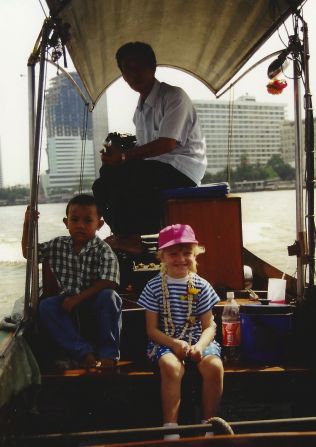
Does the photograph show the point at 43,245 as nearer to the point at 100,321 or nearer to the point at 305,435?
the point at 100,321

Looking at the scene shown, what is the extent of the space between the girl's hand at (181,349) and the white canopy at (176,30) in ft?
7.05

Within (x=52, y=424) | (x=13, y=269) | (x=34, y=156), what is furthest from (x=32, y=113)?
(x=13, y=269)

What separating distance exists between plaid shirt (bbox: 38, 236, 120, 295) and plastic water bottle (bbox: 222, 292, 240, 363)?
2.46 ft

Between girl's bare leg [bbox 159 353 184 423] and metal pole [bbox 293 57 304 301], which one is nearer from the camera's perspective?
girl's bare leg [bbox 159 353 184 423]

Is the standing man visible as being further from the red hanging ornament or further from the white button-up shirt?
the red hanging ornament

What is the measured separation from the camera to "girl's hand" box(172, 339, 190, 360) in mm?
2664

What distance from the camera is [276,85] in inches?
147

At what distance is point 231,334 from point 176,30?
121 inches

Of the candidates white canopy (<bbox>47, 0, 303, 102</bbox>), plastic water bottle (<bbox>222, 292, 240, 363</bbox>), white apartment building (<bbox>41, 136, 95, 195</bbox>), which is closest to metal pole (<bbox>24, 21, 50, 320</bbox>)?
white canopy (<bbox>47, 0, 303, 102</bbox>)

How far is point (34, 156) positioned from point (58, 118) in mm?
15539

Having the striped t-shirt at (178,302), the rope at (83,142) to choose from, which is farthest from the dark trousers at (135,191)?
the rope at (83,142)

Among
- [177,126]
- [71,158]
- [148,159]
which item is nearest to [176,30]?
[177,126]

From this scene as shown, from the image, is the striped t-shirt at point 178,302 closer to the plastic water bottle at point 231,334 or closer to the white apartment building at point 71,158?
the plastic water bottle at point 231,334

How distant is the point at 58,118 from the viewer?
706 inches
